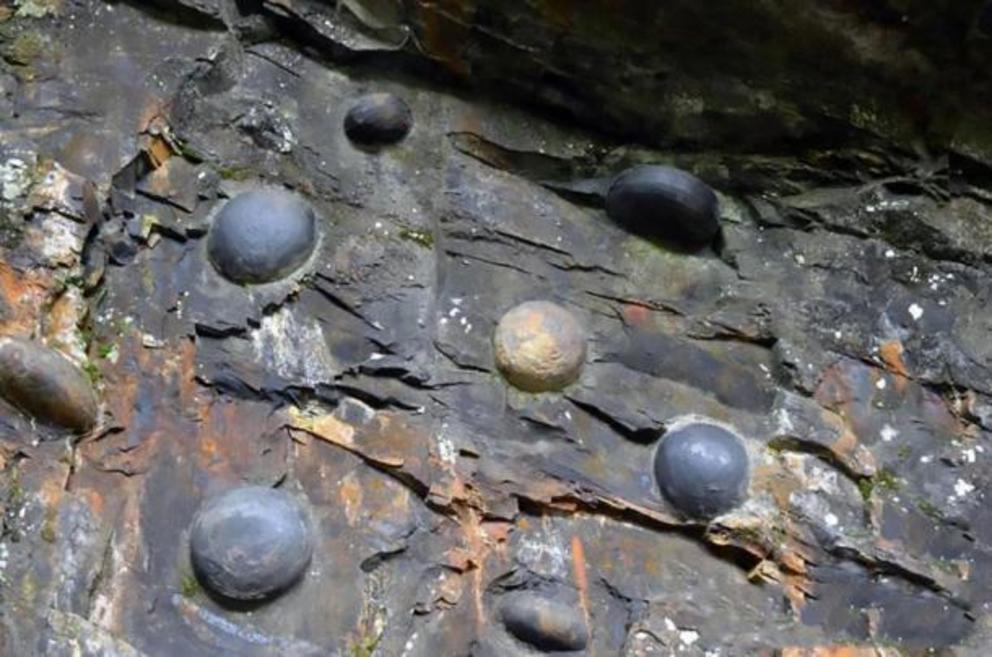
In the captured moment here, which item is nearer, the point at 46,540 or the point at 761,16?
the point at 46,540

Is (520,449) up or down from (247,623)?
up

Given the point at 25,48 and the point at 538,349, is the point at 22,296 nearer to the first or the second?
the point at 25,48

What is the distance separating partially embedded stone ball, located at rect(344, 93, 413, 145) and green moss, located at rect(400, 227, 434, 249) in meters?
0.24

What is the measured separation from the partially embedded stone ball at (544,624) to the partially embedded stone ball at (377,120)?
3.62 ft

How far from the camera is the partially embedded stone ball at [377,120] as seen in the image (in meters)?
2.83

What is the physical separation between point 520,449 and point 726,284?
2.11ft

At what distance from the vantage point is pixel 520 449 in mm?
2584

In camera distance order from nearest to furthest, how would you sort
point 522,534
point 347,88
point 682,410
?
point 522,534 → point 682,410 → point 347,88

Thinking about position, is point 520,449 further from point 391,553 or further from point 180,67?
point 180,67

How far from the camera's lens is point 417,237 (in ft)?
9.12

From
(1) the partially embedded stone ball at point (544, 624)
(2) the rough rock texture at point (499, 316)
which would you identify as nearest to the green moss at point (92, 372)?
(2) the rough rock texture at point (499, 316)

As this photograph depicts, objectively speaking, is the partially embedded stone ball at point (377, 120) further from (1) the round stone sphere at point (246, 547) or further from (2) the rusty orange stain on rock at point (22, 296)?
(1) the round stone sphere at point (246, 547)

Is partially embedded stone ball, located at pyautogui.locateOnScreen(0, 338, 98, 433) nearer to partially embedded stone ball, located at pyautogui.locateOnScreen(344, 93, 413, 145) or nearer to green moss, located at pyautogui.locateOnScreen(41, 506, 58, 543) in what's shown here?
green moss, located at pyautogui.locateOnScreen(41, 506, 58, 543)

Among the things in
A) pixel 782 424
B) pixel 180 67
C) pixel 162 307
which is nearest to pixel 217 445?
pixel 162 307
